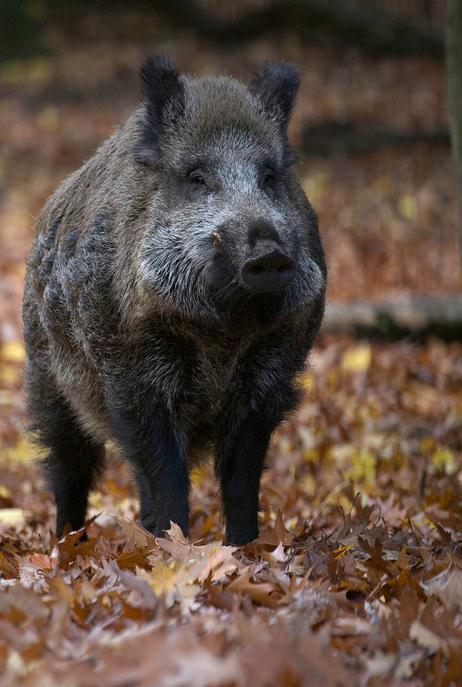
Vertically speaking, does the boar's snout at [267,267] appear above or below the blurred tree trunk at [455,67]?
below

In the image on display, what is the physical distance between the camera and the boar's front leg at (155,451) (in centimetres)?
474

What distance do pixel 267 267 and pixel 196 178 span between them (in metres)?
0.86

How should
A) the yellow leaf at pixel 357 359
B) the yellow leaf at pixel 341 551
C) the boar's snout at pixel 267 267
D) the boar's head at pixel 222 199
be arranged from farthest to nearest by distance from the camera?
the yellow leaf at pixel 357 359 → the boar's head at pixel 222 199 → the yellow leaf at pixel 341 551 → the boar's snout at pixel 267 267

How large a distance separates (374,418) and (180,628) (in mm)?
4915

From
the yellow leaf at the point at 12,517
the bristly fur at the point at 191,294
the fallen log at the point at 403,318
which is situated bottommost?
the yellow leaf at the point at 12,517

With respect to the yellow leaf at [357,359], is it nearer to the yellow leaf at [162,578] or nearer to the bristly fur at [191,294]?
the bristly fur at [191,294]

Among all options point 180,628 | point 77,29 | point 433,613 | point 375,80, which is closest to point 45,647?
point 180,628

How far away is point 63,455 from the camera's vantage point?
5.98 meters

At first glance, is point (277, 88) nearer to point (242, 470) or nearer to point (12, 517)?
point (242, 470)

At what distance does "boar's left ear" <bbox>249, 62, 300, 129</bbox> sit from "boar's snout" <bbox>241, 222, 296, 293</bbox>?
115cm

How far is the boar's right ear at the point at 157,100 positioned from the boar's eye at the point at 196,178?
0.24m

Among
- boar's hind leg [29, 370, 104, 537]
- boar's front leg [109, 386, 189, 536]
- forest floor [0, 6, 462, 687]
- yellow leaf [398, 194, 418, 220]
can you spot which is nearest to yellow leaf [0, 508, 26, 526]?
forest floor [0, 6, 462, 687]

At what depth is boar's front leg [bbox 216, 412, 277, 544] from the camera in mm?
4875

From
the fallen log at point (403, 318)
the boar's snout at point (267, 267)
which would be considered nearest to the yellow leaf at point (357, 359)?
the fallen log at point (403, 318)
